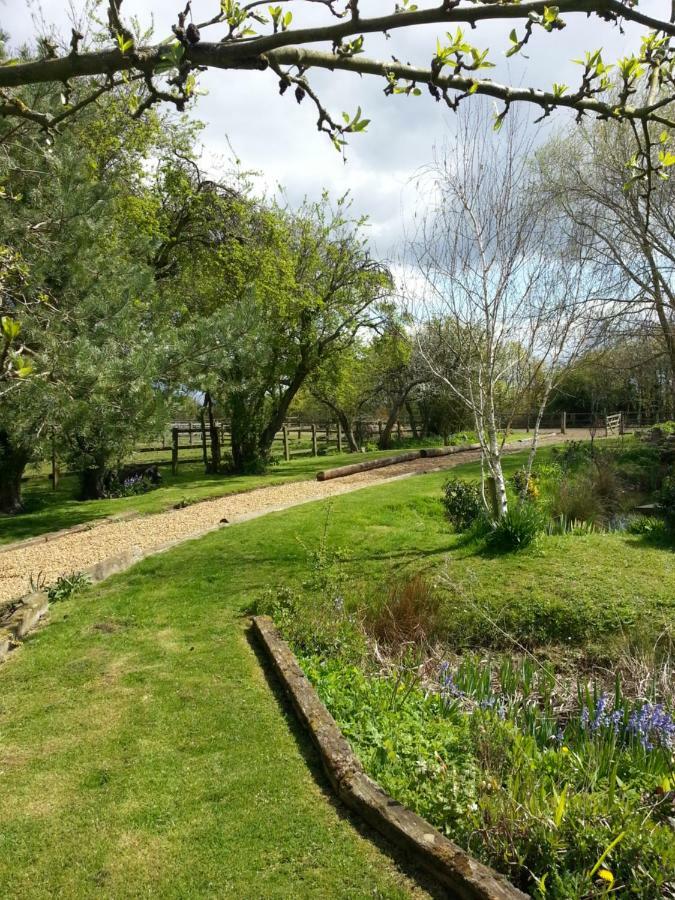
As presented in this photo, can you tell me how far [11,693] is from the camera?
14.8 feet

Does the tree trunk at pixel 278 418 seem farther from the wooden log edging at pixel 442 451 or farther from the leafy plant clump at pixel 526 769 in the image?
the leafy plant clump at pixel 526 769

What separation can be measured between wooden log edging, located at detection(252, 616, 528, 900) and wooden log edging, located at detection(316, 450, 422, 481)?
11.0 metres

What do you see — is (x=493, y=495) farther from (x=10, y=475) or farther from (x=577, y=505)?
(x=10, y=475)

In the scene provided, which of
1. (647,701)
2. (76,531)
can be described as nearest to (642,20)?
(647,701)

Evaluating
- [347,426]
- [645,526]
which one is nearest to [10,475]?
[645,526]

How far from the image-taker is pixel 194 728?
3.86 meters

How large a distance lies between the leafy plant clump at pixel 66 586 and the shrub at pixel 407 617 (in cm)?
351

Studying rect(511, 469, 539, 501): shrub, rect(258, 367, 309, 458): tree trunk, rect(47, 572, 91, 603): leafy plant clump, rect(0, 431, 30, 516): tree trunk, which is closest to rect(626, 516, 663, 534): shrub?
rect(511, 469, 539, 501): shrub

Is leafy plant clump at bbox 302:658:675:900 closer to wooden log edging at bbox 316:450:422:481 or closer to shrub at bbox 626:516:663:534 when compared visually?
shrub at bbox 626:516:663:534

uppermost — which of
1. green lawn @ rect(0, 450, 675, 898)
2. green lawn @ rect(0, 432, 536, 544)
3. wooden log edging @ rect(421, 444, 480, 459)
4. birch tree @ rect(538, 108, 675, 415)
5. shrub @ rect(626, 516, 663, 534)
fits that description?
birch tree @ rect(538, 108, 675, 415)

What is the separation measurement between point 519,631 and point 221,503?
26.5ft

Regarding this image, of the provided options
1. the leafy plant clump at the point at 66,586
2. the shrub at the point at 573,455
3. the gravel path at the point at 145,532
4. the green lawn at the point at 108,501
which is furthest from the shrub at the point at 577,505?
the leafy plant clump at the point at 66,586

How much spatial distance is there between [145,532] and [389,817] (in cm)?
784

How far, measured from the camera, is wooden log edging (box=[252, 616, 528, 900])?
2.37m
